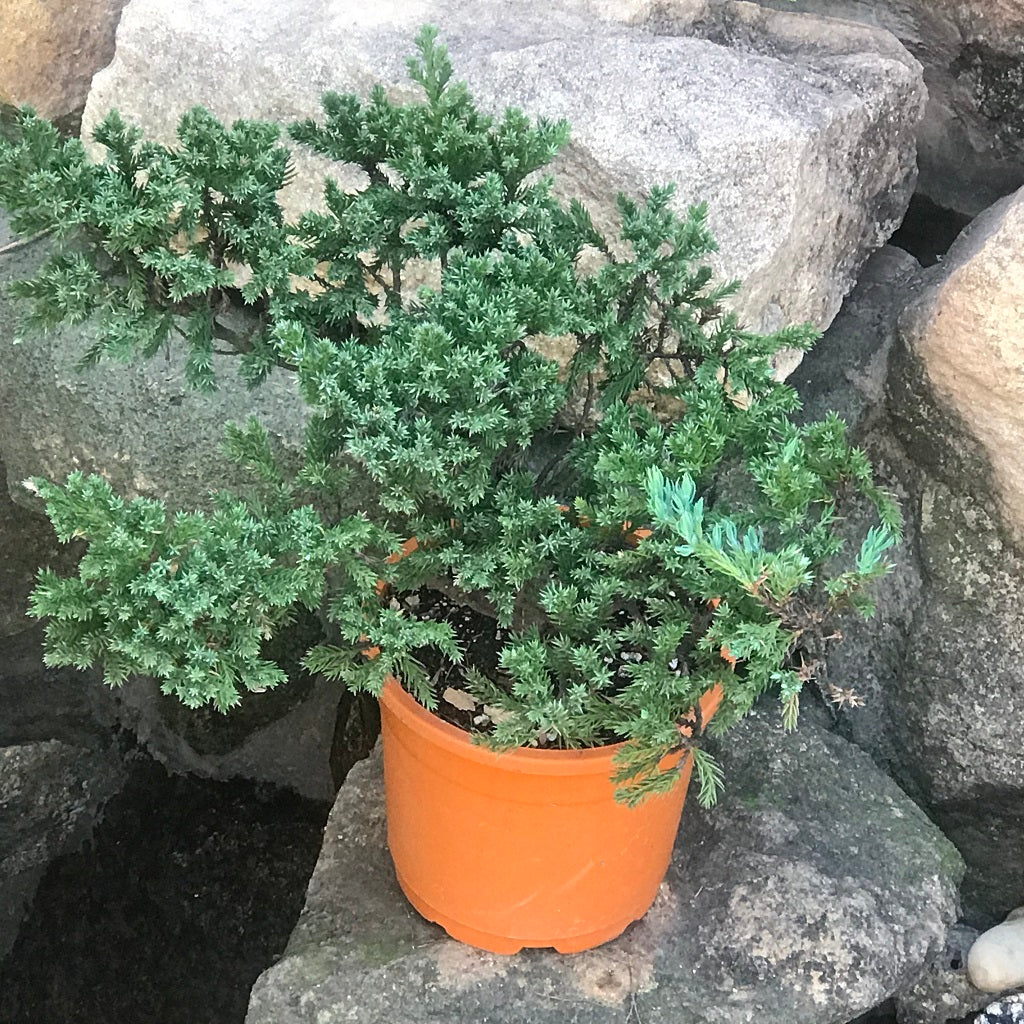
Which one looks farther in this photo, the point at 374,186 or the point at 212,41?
the point at 212,41

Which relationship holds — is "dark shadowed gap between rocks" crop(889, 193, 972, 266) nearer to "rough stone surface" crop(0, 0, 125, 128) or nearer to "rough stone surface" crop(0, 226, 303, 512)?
"rough stone surface" crop(0, 226, 303, 512)

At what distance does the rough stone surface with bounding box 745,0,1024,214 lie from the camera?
1.81 m

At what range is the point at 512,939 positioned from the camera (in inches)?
58.2

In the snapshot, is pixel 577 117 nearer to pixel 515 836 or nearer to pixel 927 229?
pixel 927 229

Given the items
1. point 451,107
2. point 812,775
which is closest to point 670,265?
point 451,107

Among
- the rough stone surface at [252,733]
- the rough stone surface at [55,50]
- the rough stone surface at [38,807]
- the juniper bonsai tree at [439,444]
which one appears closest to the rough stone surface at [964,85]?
the juniper bonsai tree at [439,444]

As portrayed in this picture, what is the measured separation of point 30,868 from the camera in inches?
88.0

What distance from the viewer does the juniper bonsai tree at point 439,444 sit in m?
1.00

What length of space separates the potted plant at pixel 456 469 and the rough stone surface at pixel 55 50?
1.02 metres

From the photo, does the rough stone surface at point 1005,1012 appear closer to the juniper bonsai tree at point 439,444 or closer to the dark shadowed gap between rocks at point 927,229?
the juniper bonsai tree at point 439,444

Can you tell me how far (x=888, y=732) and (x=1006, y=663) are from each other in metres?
0.24

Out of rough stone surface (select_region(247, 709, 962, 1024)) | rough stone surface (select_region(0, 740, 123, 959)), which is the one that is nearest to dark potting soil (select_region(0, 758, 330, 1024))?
rough stone surface (select_region(0, 740, 123, 959))

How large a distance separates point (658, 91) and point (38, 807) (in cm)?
175

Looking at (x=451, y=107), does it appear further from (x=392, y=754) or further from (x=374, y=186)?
(x=392, y=754)
